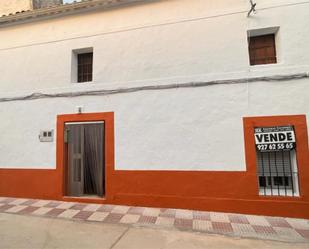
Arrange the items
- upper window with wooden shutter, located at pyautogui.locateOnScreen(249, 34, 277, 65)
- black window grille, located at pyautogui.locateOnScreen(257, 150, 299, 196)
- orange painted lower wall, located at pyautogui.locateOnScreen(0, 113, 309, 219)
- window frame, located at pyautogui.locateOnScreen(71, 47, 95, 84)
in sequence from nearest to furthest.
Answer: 1. orange painted lower wall, located at pyautogui.locateOnScreen(0, 113, 309, 219)
2. black window grille, located at pyautogui.locateOnScreen(257, 150, 299, 196)
3. upper window with wooden shutter, located at pyautogui.locateOnScreen(249, 34, 277, 65)
4. window frame, located at pyautogui.locateOnScreen(71, 47, 95, 84)

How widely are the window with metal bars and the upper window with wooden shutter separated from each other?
14.1ft

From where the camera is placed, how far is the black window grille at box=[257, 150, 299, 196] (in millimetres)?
4988

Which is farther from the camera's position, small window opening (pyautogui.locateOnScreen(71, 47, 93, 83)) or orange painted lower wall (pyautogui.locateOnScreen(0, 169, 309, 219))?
small window opening (pyautogui.locateOnScreen(71, 47, 93, 83))

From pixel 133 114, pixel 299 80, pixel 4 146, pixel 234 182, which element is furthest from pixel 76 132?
pixel 299 80

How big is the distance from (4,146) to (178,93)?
17.4ft

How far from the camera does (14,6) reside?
8.46 m

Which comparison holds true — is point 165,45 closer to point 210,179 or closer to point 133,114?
point 133,114

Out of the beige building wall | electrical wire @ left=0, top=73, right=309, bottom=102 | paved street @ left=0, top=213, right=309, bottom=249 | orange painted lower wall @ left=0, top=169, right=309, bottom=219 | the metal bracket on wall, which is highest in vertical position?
the beige building wall

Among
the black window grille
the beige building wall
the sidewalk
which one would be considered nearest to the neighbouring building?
the black window grille

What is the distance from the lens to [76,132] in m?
6.33

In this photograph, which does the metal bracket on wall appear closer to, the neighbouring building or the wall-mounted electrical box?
the neighbouring building

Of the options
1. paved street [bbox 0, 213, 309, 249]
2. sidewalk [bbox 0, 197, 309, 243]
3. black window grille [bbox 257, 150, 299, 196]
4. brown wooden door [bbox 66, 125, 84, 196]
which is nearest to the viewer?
paved street [bbox 0, 213, 309, 249]

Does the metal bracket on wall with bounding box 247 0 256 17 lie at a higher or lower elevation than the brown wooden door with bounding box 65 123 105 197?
higher

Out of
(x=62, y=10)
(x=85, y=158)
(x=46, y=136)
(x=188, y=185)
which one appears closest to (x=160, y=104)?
(x=188, y=185)
